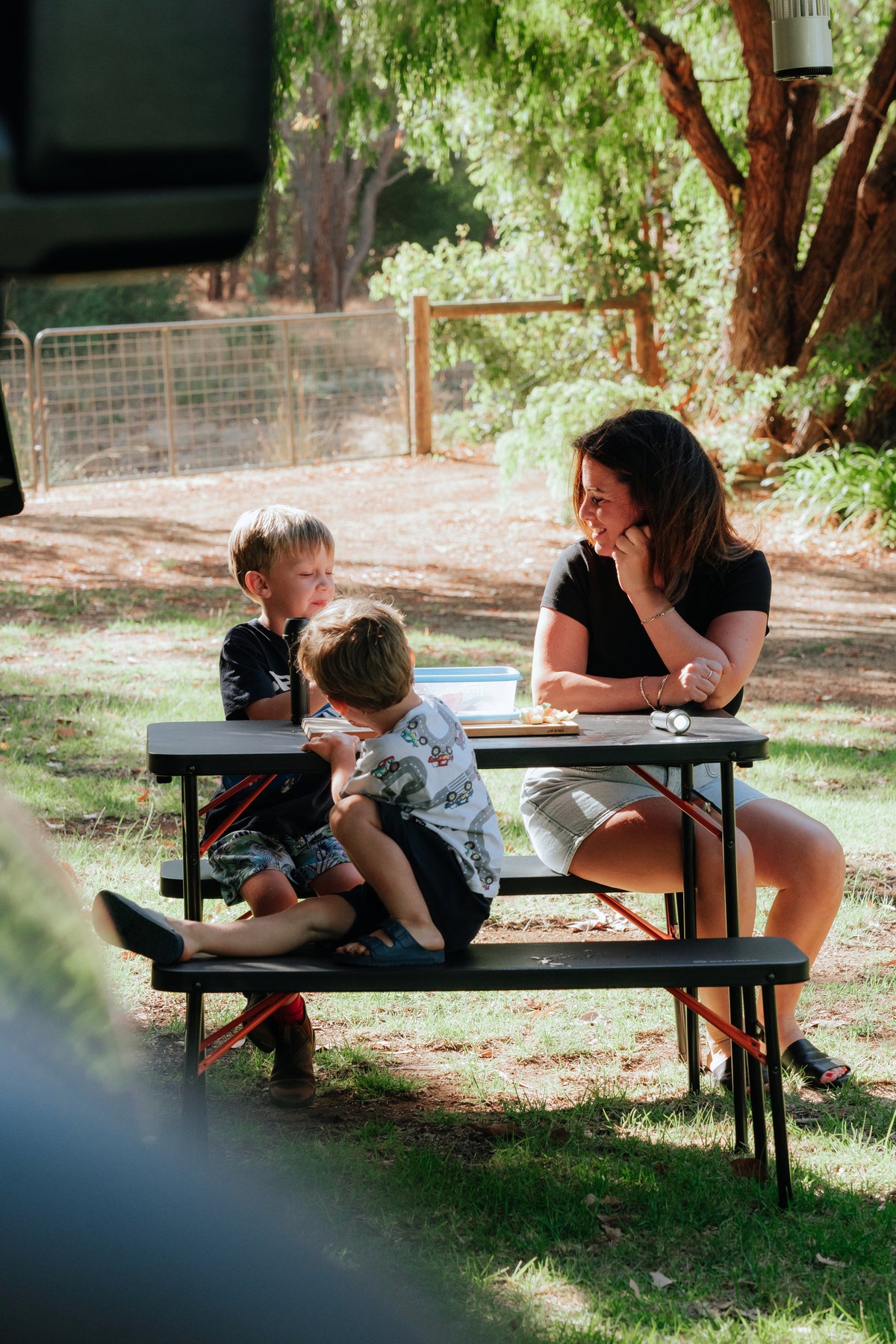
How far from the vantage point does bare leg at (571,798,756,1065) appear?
355 centimetres

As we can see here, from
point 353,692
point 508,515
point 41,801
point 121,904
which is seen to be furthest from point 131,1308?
point 508,515

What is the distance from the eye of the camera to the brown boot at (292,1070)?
3.70 meters

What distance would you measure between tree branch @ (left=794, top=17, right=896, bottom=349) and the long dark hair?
1062 cm

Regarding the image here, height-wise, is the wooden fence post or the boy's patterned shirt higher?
the wooden fence post

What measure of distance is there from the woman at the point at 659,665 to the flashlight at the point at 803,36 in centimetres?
679

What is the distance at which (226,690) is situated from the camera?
382 cm

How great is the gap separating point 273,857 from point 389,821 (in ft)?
2.17

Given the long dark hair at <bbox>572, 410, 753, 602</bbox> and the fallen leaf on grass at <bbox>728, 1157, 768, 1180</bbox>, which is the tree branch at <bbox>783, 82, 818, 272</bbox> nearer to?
the long dark hair at <bbox>572, 410, 753, 602</bbox>

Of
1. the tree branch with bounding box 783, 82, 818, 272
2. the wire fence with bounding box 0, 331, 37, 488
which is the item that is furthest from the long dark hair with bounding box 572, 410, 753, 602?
the wire fence with bounding box 0, 331, 37, 488

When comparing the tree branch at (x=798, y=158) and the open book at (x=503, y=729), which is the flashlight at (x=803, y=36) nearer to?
the tree branch at (x=798, y=158)

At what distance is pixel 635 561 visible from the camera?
12.5ft

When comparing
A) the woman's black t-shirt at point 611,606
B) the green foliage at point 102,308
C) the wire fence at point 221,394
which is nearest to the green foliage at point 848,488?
the wire fence at point 221,394

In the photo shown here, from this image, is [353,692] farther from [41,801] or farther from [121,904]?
[41,801]

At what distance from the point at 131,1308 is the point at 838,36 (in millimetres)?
18593
